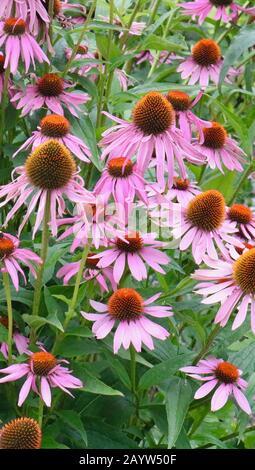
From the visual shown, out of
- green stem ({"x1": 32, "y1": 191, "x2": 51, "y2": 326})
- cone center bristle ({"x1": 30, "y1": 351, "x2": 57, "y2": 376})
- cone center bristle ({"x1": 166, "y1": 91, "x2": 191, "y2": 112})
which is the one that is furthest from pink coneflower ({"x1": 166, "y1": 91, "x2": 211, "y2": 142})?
cone center bristle ({"x1": 30, "y1": 351, "x2": 57, "y2": 376})

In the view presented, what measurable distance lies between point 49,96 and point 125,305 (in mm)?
460

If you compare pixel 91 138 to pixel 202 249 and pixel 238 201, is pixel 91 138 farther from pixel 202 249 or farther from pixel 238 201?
pixel 238 201

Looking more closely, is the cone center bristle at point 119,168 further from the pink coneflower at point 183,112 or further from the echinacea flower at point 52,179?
the pink coneflower at point 183,112

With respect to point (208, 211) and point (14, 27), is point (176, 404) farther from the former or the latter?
point (14, 27)

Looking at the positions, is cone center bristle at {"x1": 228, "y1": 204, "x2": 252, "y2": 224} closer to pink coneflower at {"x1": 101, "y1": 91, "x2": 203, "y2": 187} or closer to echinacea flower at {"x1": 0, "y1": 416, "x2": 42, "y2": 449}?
pink coneflower at {"x1": 101, "y1": 91, "x2": 203, "y2": 187}

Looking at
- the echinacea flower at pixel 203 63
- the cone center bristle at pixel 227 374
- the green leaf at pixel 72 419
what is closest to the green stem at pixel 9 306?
the green leaf at pixel 72 419

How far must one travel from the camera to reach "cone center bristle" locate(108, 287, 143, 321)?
47.8 inches

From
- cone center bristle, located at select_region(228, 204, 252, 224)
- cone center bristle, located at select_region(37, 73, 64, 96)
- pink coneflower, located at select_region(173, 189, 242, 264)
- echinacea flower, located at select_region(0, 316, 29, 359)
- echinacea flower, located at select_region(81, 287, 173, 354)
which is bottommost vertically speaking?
echinacea flower, located at select_region(0, 316, 29, 359)

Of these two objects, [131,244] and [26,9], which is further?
[26,9]

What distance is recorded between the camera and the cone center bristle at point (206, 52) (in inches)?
71.8

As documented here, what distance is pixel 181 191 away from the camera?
1416 mm

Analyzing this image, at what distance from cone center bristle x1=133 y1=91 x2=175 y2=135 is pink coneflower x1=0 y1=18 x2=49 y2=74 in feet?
0.84

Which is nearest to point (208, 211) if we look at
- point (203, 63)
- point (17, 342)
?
point (17, 342)

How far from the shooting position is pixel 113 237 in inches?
48.0
